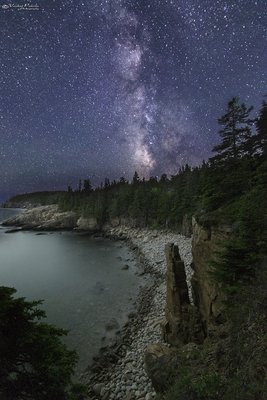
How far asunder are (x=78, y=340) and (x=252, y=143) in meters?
25.0

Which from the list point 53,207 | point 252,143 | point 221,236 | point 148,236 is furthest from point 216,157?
point 53,207

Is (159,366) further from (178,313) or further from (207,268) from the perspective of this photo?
(207,268)

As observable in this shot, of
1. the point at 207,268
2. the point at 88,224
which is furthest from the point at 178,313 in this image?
the point at 88,224

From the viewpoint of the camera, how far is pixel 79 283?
98.7ft

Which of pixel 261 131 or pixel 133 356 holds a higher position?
pixel 261 131

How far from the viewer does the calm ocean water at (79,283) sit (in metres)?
19.2

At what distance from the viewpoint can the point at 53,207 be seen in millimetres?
99688

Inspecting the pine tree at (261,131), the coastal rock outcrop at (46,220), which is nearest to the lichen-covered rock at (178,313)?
the pine tree at (261,131)

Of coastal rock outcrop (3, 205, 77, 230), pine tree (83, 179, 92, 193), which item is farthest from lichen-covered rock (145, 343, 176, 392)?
pine tree (83, 179, 92, 193)

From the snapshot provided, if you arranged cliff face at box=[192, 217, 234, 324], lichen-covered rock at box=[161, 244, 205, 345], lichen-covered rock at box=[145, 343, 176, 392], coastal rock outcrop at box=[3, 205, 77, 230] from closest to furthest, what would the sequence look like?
lichen-covered rock at box=[145, 343, 176, 392] → cliff face at box=[192, 217, 234, 324] → lichen-covered rock at box=[161, 244, 205, 345] → coastal rock outcrop at box=[3, 205, 77, 230]

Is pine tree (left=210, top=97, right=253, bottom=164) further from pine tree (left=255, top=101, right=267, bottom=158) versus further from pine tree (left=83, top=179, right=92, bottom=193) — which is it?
pine tree (left=83, top=179, right=92, bottom=193)

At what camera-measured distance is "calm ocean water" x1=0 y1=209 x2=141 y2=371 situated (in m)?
19.2

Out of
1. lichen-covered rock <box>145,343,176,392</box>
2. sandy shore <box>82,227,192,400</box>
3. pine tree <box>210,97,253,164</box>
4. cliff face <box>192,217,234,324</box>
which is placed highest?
pine tree <box>210,97,253,164</box>

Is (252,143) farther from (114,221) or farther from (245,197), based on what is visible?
(114,221)
